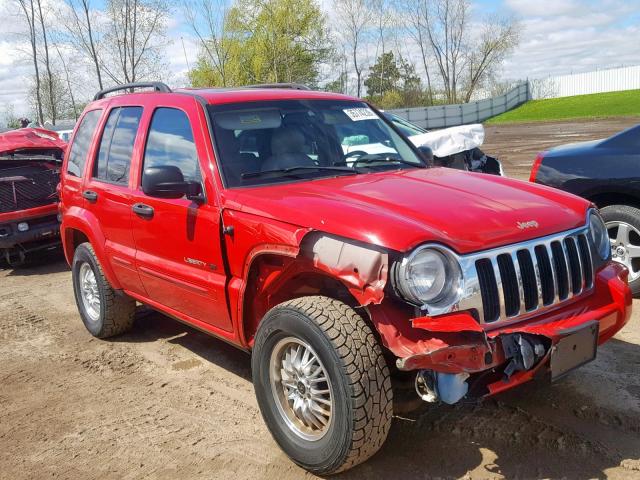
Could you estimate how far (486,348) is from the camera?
2.84 m

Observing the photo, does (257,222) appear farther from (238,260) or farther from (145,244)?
(145,244)

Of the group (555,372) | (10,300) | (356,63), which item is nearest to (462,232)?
(555,372)

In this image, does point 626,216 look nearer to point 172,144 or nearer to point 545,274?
point 545,274

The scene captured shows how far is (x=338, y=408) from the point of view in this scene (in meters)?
3.01

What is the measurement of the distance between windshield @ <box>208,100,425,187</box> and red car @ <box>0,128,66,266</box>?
5572 mm

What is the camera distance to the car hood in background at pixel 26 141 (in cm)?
900

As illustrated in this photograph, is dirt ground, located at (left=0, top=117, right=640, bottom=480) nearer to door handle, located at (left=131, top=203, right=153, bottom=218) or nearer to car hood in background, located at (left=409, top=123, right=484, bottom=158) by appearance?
door handle, located at (left=131, top=203, right=153, bottom=218)

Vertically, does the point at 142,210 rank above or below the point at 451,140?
below

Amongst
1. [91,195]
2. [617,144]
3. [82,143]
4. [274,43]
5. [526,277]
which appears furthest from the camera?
[274,43]

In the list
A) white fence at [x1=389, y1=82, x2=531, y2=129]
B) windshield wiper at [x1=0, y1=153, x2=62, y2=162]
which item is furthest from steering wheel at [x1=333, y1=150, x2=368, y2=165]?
white fence at [x1=389, y1=82, x2=531, y2=129]

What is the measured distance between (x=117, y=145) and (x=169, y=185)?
140 centimetres

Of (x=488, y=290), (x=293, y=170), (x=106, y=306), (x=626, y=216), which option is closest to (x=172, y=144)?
(x=293, y=170)

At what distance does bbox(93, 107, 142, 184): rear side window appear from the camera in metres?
4.75

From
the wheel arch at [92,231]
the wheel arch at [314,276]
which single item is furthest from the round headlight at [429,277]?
the wheel arch at [92,231]
